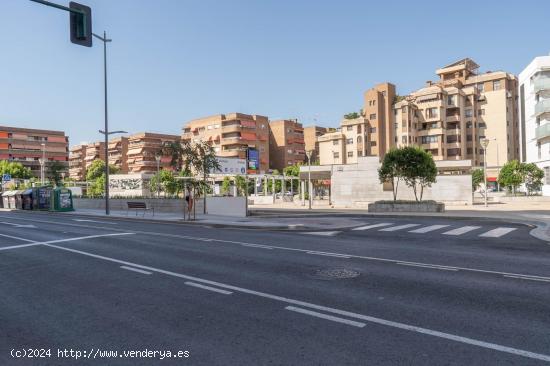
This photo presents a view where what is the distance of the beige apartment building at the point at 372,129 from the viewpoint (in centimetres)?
8150

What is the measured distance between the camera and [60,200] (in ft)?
121

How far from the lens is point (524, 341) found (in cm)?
442

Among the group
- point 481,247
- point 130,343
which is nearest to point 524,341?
point 130,343

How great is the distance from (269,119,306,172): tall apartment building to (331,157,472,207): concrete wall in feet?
224

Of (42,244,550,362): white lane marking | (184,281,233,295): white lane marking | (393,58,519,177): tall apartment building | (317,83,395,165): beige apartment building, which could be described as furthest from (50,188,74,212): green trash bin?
(393,58,519,177): tall apartment building

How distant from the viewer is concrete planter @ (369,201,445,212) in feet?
89.5

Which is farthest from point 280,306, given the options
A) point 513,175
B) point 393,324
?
point 513,175

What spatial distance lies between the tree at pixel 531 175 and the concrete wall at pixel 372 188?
10.8 meters

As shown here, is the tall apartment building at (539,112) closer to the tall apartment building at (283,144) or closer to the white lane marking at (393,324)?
the white lane marking at (393,324)

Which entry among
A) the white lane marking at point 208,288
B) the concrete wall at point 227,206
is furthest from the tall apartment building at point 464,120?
the white lane marking at point 208,288

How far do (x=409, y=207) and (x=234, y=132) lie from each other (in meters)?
74.7

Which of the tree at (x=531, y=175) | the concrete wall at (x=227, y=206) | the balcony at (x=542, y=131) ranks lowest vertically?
the concrete wall at (x=227, y=206)

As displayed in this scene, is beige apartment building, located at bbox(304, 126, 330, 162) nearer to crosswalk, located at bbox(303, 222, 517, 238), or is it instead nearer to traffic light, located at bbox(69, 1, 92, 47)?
crosswalk, located at bbox(303, 222, 517, 238)

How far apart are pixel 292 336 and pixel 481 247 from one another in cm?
916
